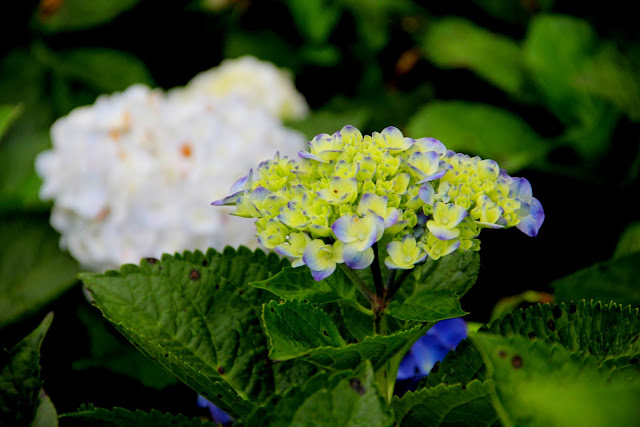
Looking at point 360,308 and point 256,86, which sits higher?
point 360,308

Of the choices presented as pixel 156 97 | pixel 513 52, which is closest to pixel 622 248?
pixel 513 52

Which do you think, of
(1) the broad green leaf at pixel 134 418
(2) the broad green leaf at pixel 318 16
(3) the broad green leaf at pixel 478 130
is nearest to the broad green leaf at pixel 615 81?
(3) the broad green leaf at pixel 478 130

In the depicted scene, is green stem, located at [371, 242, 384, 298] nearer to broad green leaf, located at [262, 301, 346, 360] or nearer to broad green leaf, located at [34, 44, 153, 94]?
broad green leaf, located at [262, 301, 346, 360]

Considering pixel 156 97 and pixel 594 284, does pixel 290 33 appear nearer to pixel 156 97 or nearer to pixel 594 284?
pixel 156 97

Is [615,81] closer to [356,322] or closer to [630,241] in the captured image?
[630,241]

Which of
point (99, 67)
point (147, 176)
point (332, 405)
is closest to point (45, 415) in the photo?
point (332, 405)

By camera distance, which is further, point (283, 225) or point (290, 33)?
point (290, 33)

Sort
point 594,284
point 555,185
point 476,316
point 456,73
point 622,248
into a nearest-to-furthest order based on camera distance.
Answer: point 594,284 → point 622,248 → point 476,316 → point 555,185 → point 456,73

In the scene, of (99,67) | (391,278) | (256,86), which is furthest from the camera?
(99,67)
